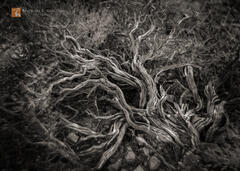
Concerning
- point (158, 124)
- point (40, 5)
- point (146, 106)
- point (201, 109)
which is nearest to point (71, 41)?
point (40, 5)

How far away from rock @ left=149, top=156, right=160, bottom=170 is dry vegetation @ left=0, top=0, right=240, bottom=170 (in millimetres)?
59

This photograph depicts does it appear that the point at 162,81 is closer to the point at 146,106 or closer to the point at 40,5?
the point at 146,106

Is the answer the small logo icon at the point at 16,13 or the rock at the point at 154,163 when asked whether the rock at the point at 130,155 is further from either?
the small logo icon at the point at 16,13

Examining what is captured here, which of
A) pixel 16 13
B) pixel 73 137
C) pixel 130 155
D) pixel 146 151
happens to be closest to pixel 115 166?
pixel 130 155

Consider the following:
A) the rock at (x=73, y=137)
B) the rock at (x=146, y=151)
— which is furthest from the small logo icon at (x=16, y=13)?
the rock at (x=146, y=151)

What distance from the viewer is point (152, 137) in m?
1.85

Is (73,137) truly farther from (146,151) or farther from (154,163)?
(154,163)

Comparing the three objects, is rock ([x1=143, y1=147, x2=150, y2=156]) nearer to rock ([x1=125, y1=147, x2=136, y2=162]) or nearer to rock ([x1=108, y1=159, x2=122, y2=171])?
rock ([x1=125, y1=147, x2=136, y2=162])

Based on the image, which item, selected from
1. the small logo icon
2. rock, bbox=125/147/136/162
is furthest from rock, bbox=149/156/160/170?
the small logo icon

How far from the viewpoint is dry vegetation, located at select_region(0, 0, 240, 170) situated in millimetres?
1657

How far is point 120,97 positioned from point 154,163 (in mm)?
908

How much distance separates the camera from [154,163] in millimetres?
1823

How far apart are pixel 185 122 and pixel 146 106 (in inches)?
20.4

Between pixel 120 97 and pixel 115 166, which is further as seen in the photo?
pixel 120 97
